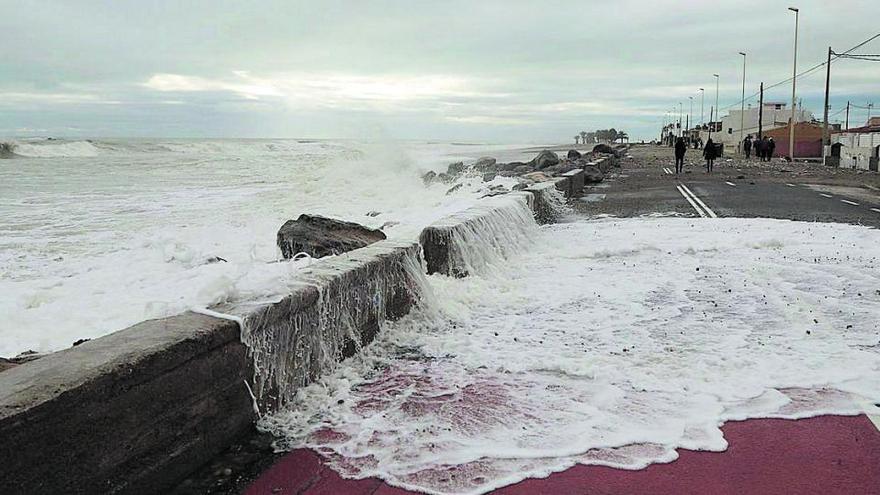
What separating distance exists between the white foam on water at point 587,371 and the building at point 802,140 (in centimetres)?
6509

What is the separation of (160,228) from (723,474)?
45.3 ft

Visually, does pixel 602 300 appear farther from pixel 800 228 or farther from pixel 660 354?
pixel 800 228

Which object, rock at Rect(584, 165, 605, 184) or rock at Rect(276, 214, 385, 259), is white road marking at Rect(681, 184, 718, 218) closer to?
rock at Rect(584, 165, 605, 184)

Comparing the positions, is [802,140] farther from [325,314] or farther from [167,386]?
[167,386]

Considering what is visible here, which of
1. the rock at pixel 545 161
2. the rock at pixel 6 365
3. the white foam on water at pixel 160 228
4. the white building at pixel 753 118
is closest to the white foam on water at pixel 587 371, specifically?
the white foam on water at pixel 160 228

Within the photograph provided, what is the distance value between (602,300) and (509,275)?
159cm

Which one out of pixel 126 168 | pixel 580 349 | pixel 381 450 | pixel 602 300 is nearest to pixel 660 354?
pixel 580 349

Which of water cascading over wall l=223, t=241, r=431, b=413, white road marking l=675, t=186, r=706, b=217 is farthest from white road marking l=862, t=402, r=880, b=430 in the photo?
white road marking l=675, t=186, r=706, b=217

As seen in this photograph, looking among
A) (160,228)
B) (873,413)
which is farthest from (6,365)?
→ (160,228)

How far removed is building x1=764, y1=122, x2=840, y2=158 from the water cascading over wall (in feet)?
221

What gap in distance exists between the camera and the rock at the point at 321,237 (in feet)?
29.4

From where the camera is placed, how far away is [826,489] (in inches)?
122

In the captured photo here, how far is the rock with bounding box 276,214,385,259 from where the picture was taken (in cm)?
896

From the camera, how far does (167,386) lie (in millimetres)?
3197
